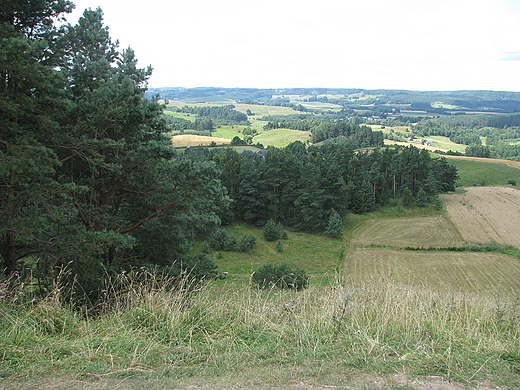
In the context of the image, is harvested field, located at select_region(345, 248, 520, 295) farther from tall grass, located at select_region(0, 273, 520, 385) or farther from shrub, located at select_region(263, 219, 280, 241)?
tall grass, located at select_region(0, 273, 520, 385)

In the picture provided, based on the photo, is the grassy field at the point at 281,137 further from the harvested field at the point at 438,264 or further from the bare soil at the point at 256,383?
the bare soil at the point at 256,383

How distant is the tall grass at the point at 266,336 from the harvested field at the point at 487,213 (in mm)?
36018

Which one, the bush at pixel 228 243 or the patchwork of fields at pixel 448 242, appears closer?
the patchwork of fields at pixel 448 242

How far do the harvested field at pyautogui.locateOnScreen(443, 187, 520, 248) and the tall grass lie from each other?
118 ft

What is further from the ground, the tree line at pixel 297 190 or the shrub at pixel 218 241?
the tree line at pixel 297 190

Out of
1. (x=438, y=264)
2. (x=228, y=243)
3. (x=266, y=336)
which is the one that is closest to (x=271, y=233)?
(x=228, y=243)

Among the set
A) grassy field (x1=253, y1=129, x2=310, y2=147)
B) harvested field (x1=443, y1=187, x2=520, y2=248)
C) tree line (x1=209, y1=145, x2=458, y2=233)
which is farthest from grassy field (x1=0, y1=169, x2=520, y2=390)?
grassy field (x1=253, y1=129, x2=310, y2=147)

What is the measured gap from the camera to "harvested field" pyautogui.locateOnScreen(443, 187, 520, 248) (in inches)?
1421

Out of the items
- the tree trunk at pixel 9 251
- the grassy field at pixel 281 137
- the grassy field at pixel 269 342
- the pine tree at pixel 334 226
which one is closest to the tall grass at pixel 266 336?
the grassy field at pixel 269 342

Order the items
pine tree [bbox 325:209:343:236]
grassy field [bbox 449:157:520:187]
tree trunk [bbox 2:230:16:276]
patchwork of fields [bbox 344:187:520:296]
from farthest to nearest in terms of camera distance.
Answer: grassy field [bbox 449:157:520:187] → pine tree [bbox 325:209:343:236] → patchwork of fields [bbox 344:187:520:296] → tree trunk [bbox 2:230:16:276]

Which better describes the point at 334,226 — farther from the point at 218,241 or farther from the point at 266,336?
the point at 266,336

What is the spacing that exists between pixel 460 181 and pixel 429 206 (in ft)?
75.3

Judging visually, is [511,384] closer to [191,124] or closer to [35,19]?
[35,19]

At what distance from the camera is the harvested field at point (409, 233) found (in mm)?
35503
